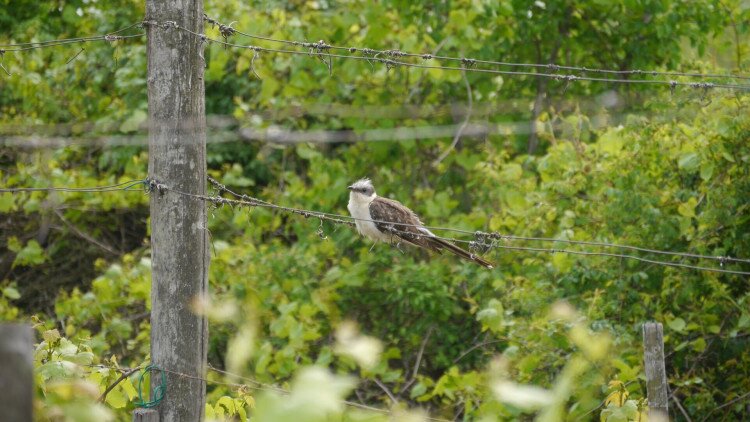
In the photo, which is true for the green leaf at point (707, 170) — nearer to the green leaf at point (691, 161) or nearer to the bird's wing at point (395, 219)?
the green leaf at point (691, 161)

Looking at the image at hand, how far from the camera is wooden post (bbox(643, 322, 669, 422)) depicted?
5.50m

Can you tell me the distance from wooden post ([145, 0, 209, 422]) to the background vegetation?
2.28 feet

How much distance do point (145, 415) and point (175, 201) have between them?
109 cm

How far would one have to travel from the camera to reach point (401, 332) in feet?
35.5

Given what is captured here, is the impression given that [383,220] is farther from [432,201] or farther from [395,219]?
[432,201]

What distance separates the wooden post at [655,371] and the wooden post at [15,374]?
4.14m

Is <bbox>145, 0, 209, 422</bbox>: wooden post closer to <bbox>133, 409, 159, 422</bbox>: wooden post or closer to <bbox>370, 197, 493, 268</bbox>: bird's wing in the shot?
<bbox>133, 409, 159, 422</bbox>: wooden post

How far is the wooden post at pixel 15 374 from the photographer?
1.91m

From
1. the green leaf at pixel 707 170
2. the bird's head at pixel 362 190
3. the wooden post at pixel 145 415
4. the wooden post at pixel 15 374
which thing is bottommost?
the wooden post at pixel 145 415

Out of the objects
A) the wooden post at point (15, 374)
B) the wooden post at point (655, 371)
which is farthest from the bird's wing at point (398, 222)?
the wooden post at point (15, 374)

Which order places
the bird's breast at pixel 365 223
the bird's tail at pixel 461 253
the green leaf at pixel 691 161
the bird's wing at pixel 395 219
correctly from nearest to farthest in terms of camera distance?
the bird's tail at pixel 461 253, the bird's wing at pixel 395 219, the bird's breast at pixel 365 223, the green leaf at pixel 691 161

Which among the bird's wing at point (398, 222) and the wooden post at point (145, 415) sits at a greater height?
the bird's wing at point (398, 222)

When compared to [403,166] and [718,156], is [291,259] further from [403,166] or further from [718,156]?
[718,156]

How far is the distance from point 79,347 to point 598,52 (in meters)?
8.18
